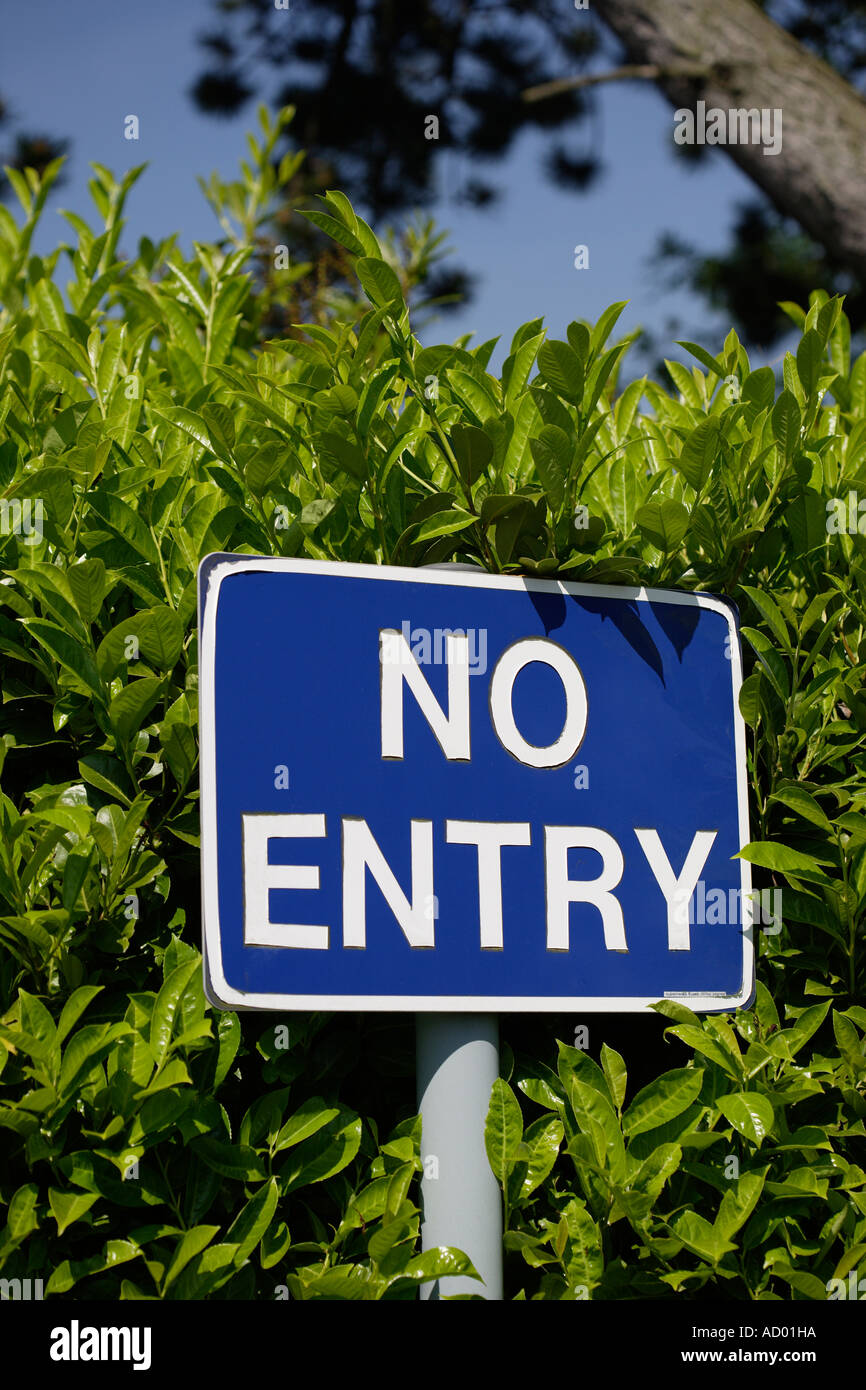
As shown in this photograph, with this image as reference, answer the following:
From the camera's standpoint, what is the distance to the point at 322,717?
3.71ft

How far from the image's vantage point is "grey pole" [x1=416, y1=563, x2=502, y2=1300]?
1.14 m

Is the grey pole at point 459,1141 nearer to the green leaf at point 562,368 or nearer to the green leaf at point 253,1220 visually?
the green leaf at point 253,1220

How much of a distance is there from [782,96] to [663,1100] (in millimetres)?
4249

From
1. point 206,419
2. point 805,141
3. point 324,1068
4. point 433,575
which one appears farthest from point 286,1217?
point 805,141

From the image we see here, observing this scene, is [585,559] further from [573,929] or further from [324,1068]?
[324,1068]

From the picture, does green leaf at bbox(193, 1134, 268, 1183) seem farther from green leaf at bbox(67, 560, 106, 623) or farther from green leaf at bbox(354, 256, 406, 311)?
green leaf at bbox(354, 256, 406, 311)

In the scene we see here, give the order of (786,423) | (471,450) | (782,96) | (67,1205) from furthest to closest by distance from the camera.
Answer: (782,96) < (786,423) < (471,450) < (67,1205)

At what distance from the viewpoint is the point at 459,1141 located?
115 cm

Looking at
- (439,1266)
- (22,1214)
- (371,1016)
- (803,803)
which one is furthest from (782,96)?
(22,1214)

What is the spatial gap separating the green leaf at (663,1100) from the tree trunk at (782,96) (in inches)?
155

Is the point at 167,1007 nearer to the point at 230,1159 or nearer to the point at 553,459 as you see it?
the point at 230,1159

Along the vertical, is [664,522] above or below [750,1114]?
above

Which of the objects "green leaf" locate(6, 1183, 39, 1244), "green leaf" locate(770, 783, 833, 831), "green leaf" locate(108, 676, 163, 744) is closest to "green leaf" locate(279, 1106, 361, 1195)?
"green leaf" locate(6, 1183, 39, 1244)

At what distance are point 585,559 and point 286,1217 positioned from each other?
791 millimetres
